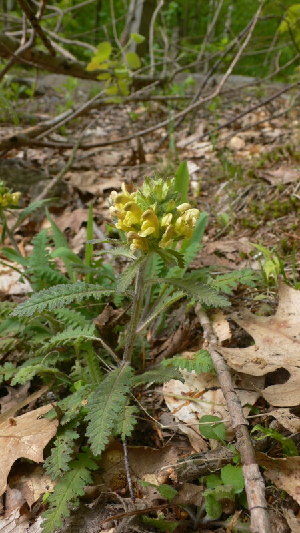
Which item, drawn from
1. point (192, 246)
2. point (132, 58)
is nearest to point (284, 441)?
point (192, 246)

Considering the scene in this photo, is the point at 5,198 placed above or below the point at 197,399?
above

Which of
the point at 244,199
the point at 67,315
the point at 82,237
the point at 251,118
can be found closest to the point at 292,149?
the point at 244,199

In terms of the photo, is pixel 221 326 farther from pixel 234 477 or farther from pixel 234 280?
pixel 234 477

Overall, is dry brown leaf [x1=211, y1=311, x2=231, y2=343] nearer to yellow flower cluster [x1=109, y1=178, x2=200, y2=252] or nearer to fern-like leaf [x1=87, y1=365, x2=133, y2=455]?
fern-like leaf [x1=87, y1=365, x2=133, y2=455]

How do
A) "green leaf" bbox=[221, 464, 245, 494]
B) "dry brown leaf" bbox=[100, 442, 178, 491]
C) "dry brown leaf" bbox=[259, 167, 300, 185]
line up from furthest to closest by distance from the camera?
1. "dry brown leaf" bbox=[259, 167, 300, 185]
2. "dry brown leaf" bbox=[100, 442, 178, 491]
3. "green leaf" bbox=[221, 464, 245, 494]

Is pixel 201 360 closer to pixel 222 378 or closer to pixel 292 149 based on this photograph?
pixel 222 378

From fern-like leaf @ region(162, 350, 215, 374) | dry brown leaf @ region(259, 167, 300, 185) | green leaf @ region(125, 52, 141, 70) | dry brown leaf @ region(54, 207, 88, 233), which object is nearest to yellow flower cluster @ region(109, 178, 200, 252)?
fern-like leaf @ region(162, 350, 215, 374)

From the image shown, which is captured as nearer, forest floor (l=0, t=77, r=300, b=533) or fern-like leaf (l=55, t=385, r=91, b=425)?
forest floor (l=0, t=77, r=300, b=533)

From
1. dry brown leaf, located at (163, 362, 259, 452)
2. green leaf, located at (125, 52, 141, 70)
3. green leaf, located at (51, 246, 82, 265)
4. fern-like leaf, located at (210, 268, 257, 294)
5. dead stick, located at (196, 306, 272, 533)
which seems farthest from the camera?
green leaf, located at (125, 52, 141, 70)
